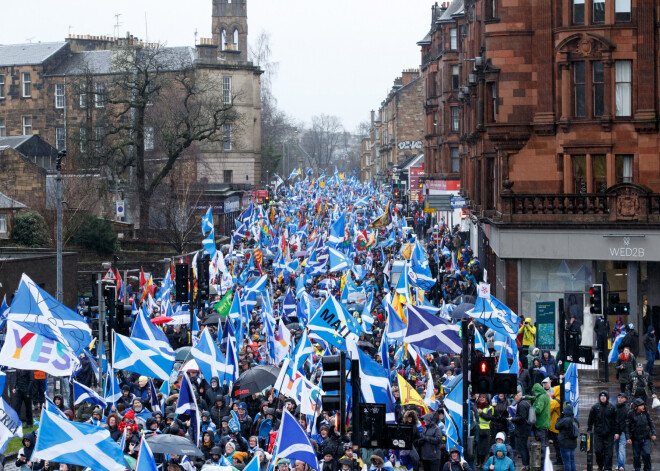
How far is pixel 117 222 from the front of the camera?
2501 inches

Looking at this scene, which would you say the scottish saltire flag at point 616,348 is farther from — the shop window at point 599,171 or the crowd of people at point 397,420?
the shop window at point 599,171

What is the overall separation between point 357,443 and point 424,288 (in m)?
18.8

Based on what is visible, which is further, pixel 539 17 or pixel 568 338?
pixel 539 17

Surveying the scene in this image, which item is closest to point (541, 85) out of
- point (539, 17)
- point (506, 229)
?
point (539, 17)

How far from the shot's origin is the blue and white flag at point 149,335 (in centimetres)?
2192

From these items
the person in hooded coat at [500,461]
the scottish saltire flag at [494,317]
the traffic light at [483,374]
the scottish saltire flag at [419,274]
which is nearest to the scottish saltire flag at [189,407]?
the traffic light at [483,374]

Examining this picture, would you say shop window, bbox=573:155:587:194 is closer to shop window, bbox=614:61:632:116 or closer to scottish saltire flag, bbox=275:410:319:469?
shop window, bbox=614:61:632:116

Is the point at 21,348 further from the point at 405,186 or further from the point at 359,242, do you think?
the point at 405,186

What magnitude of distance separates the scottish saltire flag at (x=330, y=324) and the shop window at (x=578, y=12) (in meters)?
14.9

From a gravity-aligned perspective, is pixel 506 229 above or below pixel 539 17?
below

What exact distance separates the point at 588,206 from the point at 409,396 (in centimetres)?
1577

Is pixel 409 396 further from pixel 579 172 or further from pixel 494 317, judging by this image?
pixel 579 172

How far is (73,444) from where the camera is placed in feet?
49.4

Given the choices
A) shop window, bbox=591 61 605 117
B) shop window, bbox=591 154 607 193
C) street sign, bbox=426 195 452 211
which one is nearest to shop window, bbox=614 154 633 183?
shop window, bbox=591 154 607 193
